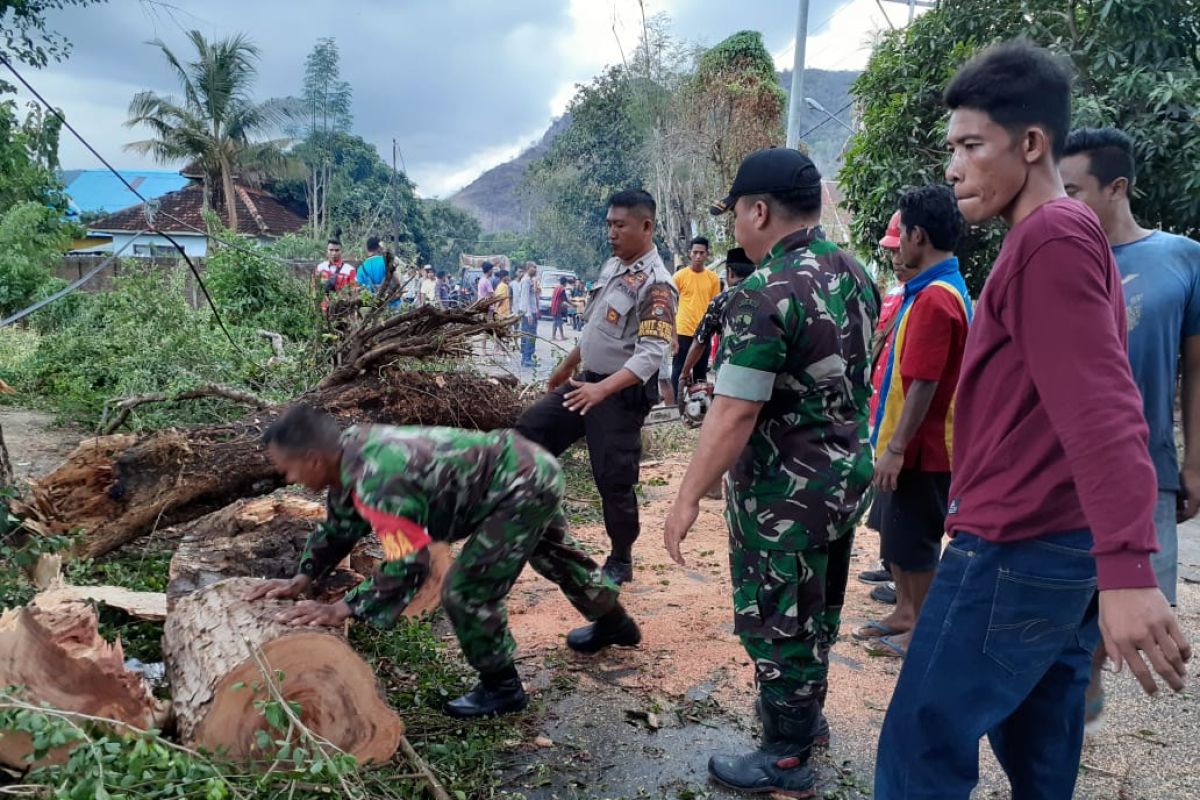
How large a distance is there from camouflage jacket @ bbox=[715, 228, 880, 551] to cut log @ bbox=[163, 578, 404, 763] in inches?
51.8

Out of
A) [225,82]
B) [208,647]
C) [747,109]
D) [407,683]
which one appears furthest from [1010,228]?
[225,82]

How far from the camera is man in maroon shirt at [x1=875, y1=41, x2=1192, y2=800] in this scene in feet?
4.97

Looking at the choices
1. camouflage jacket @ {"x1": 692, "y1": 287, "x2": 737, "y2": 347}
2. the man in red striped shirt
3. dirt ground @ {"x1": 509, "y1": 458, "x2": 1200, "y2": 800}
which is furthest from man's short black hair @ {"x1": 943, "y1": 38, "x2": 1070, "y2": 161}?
dirt ground @ {"x1": 509, "y1": 458, "x2": 1200, "y2": 800}

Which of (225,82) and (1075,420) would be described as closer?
(1075,420)

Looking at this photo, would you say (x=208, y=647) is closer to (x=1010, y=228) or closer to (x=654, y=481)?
(x=1010, y=228)

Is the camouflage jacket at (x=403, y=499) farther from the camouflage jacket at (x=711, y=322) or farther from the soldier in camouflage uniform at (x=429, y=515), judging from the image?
the camouflage jacket at (x=711, y=322)

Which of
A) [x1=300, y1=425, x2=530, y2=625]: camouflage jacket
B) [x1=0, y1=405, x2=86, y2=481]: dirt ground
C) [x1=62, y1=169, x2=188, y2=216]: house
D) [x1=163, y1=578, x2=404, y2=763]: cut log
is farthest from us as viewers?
[x1=62, y1=169, x2=188, y2=216]: house

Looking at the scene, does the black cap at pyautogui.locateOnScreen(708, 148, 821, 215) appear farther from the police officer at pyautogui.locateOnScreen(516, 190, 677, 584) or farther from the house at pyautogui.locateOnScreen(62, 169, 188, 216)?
the house at pyautogui.locateOnScreen(62, 169, 188, 216)

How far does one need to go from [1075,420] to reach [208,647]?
2573 mm

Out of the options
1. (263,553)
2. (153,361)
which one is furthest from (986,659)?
(153,361)

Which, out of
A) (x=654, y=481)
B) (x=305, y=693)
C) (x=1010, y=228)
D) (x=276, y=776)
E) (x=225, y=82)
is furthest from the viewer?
(x=225, y=82)

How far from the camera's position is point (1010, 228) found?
180cm

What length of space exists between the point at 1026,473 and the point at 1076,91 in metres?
6.65

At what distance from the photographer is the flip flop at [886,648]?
3938 mm
